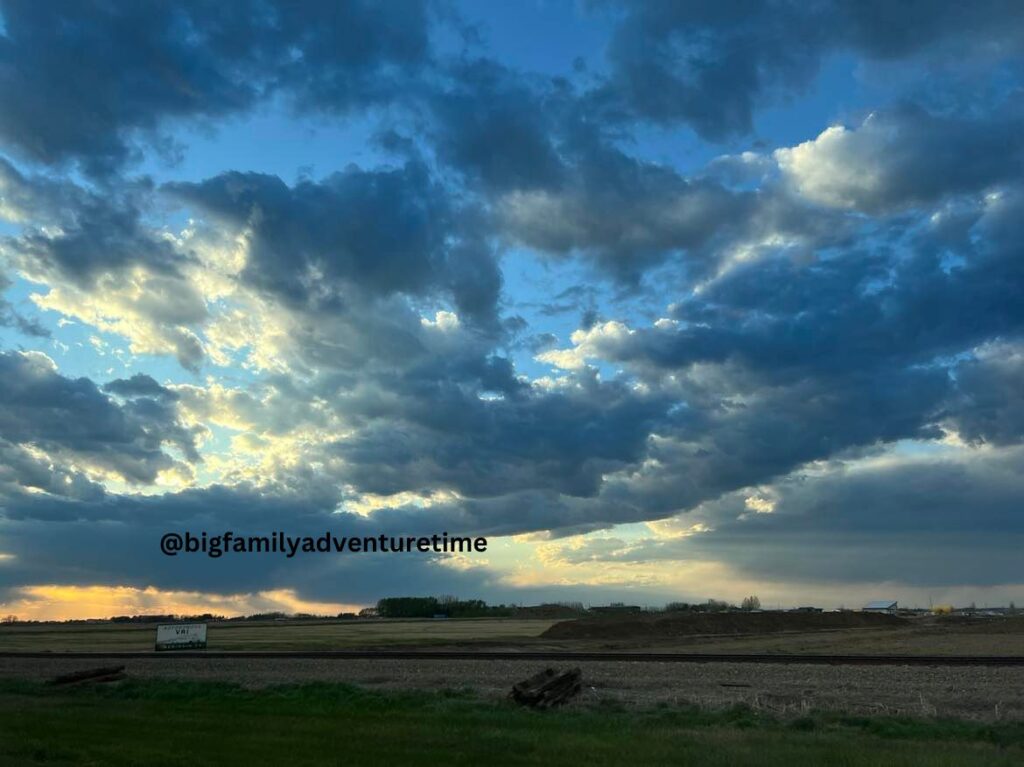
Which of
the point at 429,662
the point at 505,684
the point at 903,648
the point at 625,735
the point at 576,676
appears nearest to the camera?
the point at 625,735

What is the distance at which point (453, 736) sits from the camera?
2312cm

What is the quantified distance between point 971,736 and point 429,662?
110ft

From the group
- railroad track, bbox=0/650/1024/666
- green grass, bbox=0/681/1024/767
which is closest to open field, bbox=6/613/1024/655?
railroad track, bbox=0/650/1024/666

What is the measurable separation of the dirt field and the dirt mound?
4475 cm

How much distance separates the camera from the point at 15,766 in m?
17.8

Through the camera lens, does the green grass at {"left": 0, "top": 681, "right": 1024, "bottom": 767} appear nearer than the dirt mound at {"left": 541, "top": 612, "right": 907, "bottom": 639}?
Yes

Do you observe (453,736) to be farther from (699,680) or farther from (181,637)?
(181,637)

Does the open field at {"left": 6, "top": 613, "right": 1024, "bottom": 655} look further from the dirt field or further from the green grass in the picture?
the green grass

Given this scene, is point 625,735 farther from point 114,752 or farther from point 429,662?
point 429,662

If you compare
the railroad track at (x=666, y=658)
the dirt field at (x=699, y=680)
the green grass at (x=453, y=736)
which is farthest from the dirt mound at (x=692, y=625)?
the green grass at (x=453, y=736)

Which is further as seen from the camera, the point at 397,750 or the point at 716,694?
the point at 716,694

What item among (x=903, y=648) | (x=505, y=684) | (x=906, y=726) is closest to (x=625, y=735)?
(x=906, y=726)

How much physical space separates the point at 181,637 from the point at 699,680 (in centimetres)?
4666

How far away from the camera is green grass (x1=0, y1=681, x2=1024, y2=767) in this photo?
19484 millimetres
